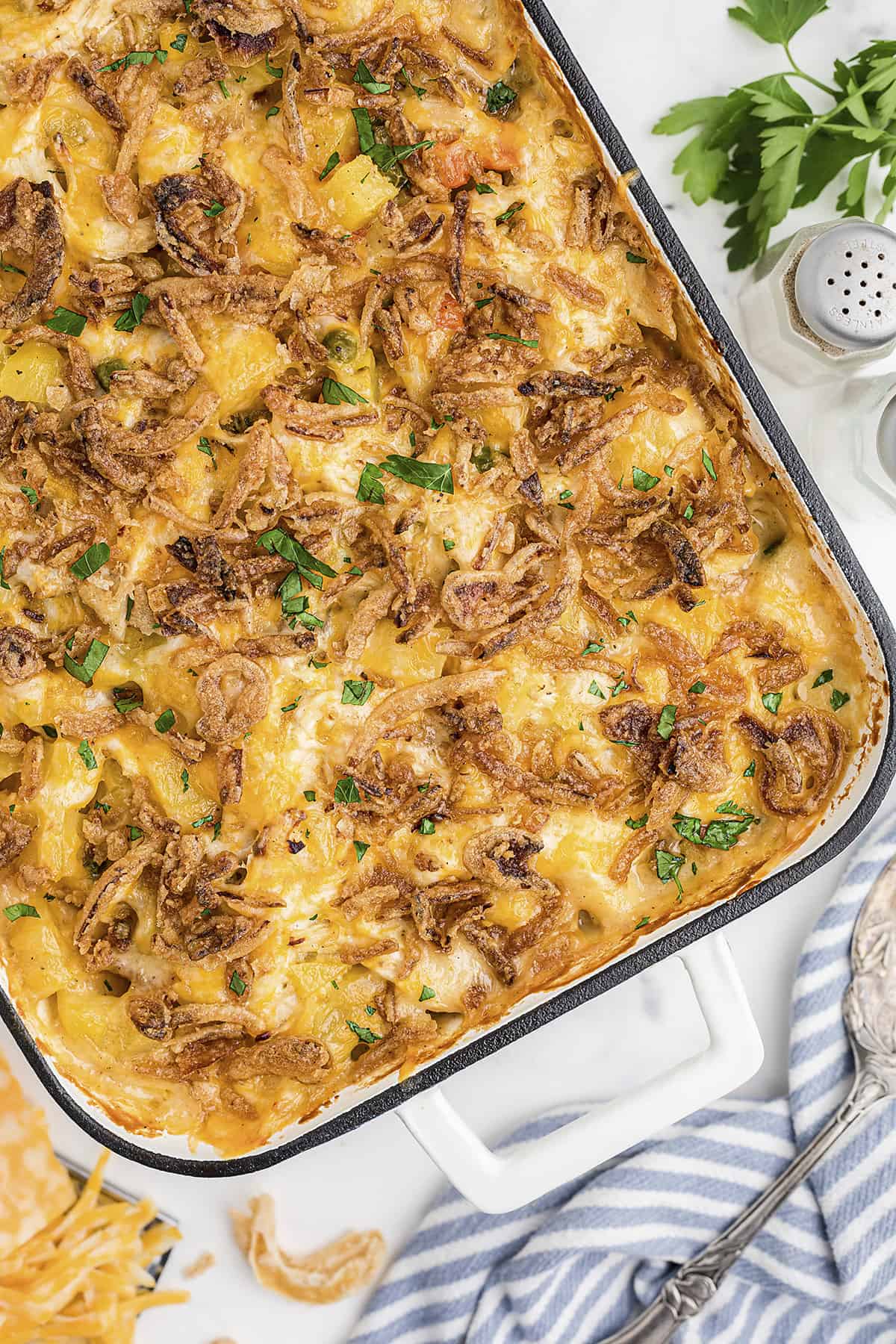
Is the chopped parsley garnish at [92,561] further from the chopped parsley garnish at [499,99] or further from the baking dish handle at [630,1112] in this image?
the baking dish handle at [630,1112]

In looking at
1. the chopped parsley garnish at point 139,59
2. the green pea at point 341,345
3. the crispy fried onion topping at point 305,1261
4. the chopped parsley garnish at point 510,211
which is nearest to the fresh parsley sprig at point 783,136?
the chopped parsley garnish at point 510,211

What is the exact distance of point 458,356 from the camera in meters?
2.07

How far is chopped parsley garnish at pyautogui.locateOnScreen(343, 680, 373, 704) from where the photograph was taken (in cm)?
211

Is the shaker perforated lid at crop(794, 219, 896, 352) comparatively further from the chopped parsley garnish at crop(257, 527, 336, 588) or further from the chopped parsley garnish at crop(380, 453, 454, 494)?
the chopped parsley garnish at crop(257, 527, 336, 588)

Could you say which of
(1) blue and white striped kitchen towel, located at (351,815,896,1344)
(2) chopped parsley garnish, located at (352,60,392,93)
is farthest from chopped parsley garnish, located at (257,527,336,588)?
(1) blue and white striped kitchen towel, located at (351,815,896,1344)

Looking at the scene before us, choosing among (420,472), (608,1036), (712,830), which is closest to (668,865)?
(712,830)

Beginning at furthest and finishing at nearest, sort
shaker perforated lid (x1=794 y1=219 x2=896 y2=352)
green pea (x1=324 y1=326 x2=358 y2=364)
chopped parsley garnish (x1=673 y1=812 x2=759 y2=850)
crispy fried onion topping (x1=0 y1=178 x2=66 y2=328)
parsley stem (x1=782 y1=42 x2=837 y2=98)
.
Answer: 1. parsley stem (x1=782 y1=42 x2=837 y2=98)
2. shaker perforated lid (x1=794 y1=219 x2=896 y2=352)
3. chopped parsley garnish (x1=673 y1=812 x2=759 y2=850)
4. green pea (x1=324 y1=326 x2=358 y2=364)
5. crispy fried onion topping (x1=0 y1=178 x2=66 y2=328)

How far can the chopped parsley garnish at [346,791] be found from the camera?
209 cm

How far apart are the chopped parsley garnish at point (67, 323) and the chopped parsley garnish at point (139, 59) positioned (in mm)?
411

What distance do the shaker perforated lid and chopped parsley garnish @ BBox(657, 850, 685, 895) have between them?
1.13m

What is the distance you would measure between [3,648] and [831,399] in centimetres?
187

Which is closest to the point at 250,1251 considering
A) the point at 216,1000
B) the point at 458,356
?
the point at 216,1000

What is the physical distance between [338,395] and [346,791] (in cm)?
70

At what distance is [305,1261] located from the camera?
2.71 metres
